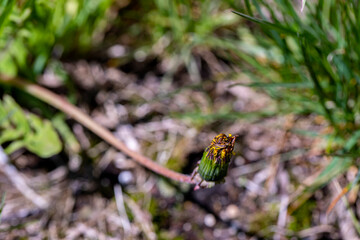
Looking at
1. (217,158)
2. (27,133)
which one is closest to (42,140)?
(27,133)

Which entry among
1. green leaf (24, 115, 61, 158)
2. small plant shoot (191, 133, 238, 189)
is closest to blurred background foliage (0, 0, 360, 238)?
green leaf (24, 115, 61, 158)

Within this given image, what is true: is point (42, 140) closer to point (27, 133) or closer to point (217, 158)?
point (27, 133)

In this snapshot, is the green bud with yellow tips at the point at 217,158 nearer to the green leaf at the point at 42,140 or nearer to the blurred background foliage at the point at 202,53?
the blurred background foliage at the point at 202,53

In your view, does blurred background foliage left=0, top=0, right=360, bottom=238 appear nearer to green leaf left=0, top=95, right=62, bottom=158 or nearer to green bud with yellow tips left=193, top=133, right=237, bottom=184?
green leaf left=0, top=95, right=62, bottom=158

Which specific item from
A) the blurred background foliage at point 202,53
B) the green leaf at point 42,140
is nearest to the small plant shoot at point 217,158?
the blurred background foliage at point 202,53

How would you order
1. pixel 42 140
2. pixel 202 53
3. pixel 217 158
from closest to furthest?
1. pixel 217 158
2. pixel 42 140
3. pixel 202 53
